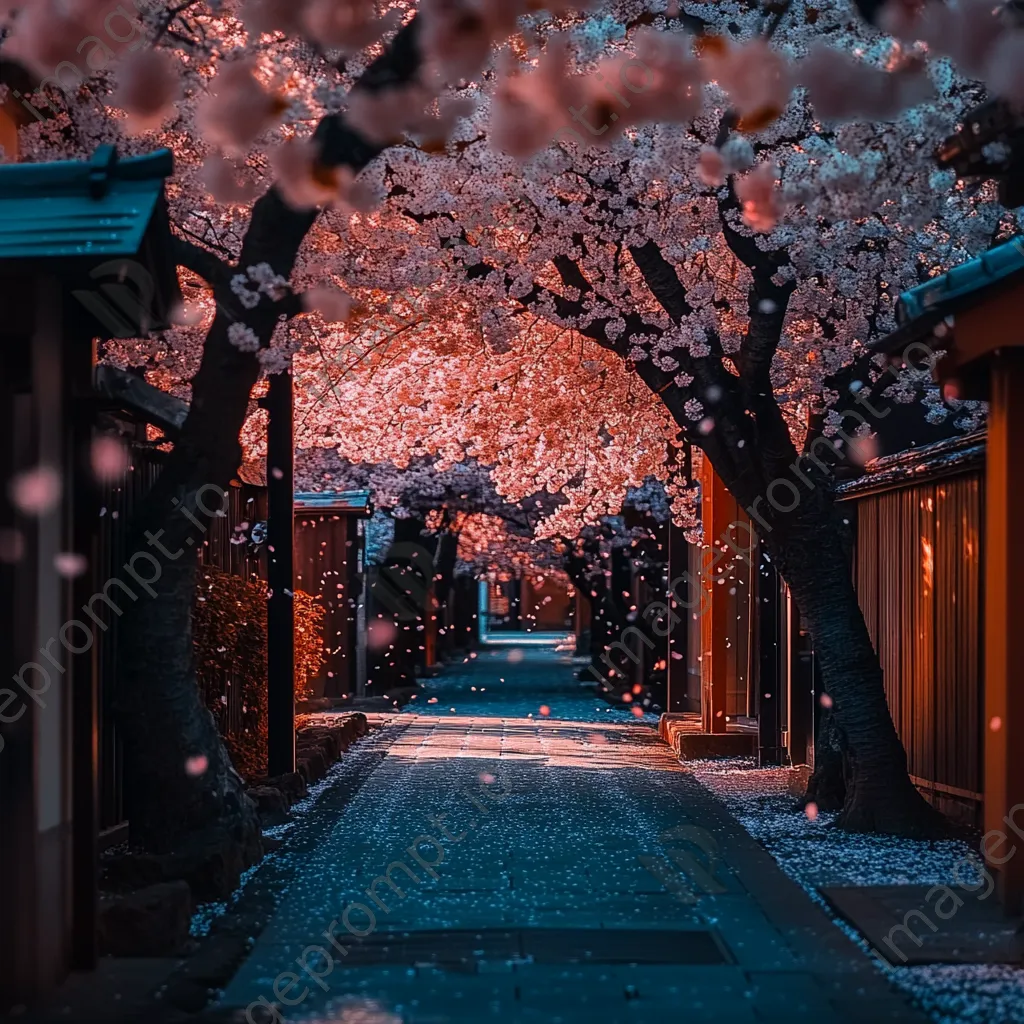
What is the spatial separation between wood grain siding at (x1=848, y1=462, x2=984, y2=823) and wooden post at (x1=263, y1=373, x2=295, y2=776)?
4.86 meters

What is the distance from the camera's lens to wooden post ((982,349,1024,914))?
745 centimetres

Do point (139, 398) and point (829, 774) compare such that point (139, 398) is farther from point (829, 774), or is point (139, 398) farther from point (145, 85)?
point (829, 774)

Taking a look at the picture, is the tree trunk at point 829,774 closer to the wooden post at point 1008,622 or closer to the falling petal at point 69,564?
the wooden post at point 1008,622

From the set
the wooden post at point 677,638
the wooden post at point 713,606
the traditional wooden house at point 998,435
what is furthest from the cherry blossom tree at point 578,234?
the wooden post at point 677,638

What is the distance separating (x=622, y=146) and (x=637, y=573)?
16003 mm

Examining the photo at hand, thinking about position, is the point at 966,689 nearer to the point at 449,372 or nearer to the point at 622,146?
the point at 622,146

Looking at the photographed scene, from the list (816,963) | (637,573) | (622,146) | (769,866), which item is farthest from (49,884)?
(637,573)

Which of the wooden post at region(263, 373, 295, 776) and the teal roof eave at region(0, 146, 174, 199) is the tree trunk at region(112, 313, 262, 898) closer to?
the teal roof eave at region(0, 146, 174, 199)

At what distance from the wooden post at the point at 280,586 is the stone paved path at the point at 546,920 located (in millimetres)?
844

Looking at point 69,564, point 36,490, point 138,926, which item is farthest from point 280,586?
point 36,490

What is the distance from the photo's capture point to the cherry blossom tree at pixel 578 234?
784 centimetres

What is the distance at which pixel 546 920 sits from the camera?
769cm

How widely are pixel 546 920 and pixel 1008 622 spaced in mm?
2727

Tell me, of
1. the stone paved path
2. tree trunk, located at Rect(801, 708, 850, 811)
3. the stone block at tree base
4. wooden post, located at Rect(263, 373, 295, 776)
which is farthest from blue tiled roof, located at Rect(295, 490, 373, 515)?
the stone block at tree base
